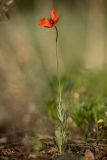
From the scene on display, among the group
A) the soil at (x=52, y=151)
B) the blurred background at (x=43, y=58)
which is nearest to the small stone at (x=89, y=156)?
the soil at (x=52, y=151)

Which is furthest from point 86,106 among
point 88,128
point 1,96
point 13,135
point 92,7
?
point 92,7

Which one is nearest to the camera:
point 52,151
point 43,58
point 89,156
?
point 89,156

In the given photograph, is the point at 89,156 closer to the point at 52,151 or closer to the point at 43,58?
the point at 52,151

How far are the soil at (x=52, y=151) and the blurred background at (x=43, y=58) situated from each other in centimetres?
67

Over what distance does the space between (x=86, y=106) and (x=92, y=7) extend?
2182 mm

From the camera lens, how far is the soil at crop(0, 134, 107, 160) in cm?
389

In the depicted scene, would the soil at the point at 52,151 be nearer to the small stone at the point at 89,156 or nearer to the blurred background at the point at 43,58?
the small stone at the point at 89,156

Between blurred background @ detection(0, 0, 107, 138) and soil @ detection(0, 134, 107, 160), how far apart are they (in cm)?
67

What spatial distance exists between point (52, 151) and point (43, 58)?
9.49 ft

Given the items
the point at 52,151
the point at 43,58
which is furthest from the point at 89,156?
the point at 43,58

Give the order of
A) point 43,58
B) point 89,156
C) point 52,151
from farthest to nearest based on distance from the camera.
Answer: point 43,58, point 52,151, point 89,156

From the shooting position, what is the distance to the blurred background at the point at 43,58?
5.62 m

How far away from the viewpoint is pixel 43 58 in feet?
22.2

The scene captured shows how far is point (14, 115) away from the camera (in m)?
5.58
